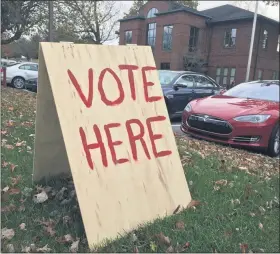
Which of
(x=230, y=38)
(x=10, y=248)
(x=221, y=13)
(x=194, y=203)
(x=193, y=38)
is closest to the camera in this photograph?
(x=10, y=248)

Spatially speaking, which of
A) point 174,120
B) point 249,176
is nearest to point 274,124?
point 249,176

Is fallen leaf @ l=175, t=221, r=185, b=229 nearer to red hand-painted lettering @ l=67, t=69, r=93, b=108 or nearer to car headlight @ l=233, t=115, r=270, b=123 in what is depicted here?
red hand-painted lettering @ l=67, t=69, r=93, b=108

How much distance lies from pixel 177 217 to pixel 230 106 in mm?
4093

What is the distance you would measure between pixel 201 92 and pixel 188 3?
133 feet

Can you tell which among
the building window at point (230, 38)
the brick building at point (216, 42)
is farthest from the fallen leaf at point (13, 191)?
the building window at point (230, 38)

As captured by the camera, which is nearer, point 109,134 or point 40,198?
point 109,134

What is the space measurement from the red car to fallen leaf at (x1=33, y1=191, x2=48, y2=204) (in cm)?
401

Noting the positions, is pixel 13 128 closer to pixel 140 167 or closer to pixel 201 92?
pixel 140 167

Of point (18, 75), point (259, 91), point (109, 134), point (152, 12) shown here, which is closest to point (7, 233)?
point (109, 134)

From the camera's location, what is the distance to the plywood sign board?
2.40 metres

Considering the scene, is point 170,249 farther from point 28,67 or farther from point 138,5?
point 138,5

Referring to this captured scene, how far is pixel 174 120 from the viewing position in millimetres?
10031

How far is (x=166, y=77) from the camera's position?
9.79m

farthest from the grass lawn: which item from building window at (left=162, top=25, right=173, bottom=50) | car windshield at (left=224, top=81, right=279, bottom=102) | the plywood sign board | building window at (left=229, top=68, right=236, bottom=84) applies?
building window at (left=162, top=25, right=173, bottom=50)
